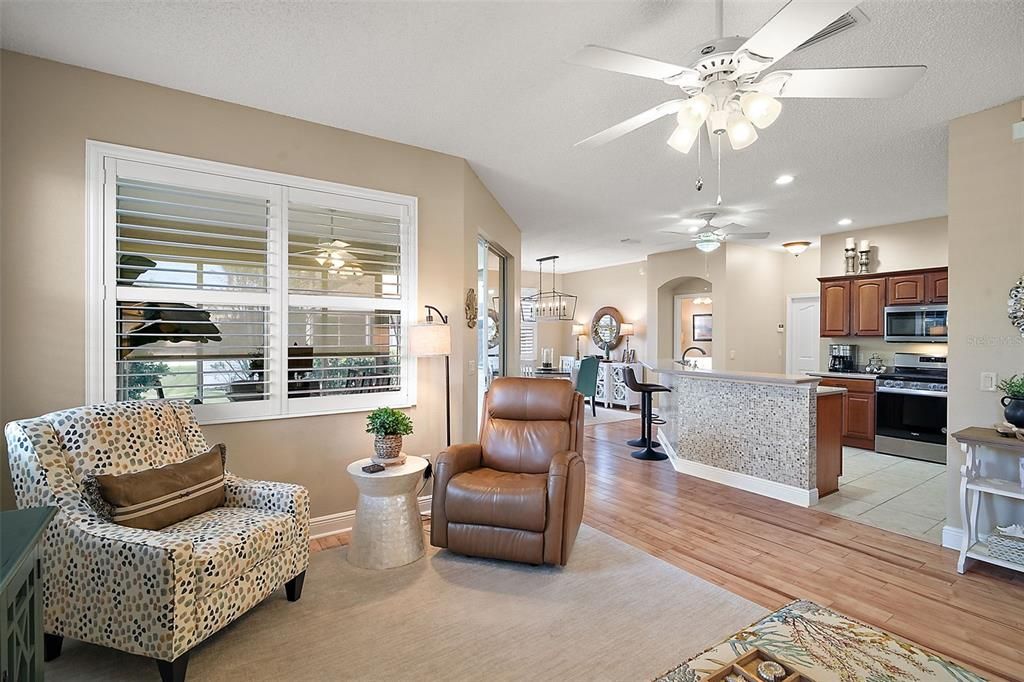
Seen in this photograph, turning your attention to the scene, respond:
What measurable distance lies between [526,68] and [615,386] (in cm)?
705

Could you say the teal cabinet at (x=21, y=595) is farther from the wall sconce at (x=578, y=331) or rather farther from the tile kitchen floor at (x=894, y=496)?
the wall sconce at (x=578, y=331)

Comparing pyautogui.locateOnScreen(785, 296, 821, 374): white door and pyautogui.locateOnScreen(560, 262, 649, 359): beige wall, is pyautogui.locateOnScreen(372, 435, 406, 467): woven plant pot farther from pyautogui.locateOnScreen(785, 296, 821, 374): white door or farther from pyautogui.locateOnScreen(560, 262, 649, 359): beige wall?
pyautogui.locateOnScreen(785, 296, 821, 374): white door

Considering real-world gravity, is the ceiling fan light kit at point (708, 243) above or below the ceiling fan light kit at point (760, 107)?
above

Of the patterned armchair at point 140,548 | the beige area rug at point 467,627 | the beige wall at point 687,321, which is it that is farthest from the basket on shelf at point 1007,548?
the beige wall at point 687,321

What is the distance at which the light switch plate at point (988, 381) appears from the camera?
10.1 feet

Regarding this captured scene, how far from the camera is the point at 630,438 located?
6504mm

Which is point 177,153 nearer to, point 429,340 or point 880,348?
point 429,340

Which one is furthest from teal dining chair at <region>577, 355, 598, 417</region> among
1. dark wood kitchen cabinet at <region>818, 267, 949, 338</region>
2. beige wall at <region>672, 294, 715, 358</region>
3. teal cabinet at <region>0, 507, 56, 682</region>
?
teal cabinet at <region>0, 507, 56, 682</region>

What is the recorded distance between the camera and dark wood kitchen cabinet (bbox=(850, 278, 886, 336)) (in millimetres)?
6027

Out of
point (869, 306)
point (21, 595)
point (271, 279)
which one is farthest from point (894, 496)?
point (21, 595)

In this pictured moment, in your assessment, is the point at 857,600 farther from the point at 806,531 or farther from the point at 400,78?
the point at 400,78

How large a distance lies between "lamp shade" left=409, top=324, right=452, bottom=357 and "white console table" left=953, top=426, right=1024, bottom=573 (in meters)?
3.28

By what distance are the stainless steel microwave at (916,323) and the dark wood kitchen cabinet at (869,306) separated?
0.31 ft

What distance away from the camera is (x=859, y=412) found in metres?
6.06
